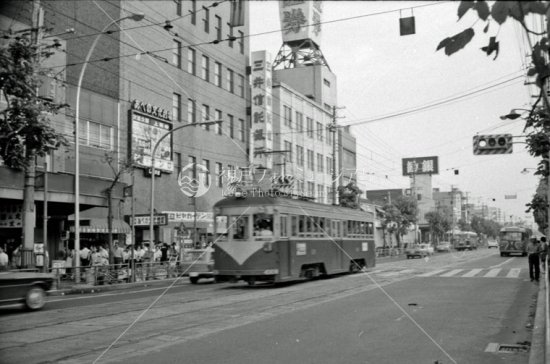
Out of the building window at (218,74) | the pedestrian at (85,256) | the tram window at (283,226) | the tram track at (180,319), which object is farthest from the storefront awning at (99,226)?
the building window at (218,74)

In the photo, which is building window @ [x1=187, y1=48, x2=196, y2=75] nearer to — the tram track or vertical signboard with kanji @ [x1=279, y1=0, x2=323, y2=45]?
vertical signboard with kanji @ [x1=279, y1=0, x2=323, y2=45]

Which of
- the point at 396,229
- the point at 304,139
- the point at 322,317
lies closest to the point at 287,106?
the point at 304,139

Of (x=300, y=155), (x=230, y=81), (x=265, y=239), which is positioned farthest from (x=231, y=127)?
(x=265, y=239)

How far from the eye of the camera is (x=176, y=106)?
39750 millimetres

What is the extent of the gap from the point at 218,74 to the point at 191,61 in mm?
4161

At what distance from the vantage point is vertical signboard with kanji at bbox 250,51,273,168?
154 feet

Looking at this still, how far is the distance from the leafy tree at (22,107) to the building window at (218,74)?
2915 cm

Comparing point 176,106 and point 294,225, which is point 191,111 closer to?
point 176,106

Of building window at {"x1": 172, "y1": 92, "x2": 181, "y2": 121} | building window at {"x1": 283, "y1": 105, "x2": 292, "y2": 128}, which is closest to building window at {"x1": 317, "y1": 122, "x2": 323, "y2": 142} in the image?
building window at {"x1": 283, "y1": 105, "x2": 292, "y2": 128}

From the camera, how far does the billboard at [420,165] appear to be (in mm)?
78125

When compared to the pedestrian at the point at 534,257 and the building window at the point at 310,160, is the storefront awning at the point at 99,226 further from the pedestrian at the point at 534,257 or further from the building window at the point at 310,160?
the building window at the point at 310,160

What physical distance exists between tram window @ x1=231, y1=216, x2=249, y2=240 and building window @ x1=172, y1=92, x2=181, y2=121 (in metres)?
21.0

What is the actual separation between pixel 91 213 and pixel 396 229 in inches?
1831

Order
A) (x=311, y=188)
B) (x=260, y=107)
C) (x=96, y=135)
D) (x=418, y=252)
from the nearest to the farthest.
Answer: (x=96, y=135) < (x=260, y=107) < (x=418, y=252) < (x=311, y=188)
